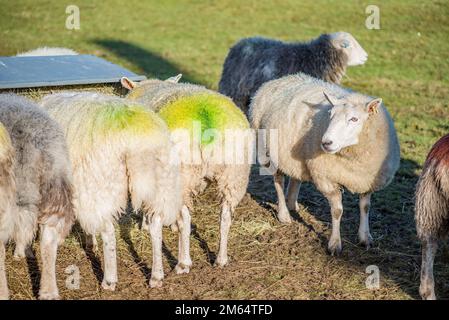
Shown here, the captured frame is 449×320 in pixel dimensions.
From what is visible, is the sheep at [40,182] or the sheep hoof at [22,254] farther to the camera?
the sheep hoof at [22,254]

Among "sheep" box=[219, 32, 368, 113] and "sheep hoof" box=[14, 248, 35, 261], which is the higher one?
"sheep" box=[219, 32, 368, 113]

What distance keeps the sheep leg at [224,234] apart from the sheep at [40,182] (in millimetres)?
1259

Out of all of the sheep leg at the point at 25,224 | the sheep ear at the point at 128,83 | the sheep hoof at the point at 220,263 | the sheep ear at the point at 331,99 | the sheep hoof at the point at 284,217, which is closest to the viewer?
the sheep leg at the point at 25,224

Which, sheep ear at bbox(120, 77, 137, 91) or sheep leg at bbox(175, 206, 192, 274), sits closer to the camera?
sheep leg at bbox(175, 206, 192, 274)

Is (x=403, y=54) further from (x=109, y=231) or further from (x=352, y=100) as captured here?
(x=109, y=231)

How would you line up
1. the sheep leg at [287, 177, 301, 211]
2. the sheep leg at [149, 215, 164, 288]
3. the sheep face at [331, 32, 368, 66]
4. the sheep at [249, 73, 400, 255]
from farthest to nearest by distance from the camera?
1. the sheep face at [331, 32, 368, 66]
2. the sheep leg at [287, 177, 301, 211]
3. the sheep at [249, 73, 400, 255]
4. the sheep leg at [149, 215, 164, 288]

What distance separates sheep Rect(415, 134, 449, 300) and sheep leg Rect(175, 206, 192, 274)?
1759 millimetres

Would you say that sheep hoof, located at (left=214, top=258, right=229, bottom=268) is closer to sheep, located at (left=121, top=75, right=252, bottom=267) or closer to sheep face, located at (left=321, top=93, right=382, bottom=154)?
sheep, located at (left=121, top=75, right=252, bottom=267)

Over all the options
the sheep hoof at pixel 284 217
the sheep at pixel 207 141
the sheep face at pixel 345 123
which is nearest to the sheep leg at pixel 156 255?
the sheep at pixel 207 141

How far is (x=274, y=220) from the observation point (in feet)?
22.1

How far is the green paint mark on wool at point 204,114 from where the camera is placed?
5113 millimetres

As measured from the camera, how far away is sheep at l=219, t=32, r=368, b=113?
8.84m

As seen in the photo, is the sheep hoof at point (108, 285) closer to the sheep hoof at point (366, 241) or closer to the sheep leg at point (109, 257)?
the sheep leg at point (109, 257)

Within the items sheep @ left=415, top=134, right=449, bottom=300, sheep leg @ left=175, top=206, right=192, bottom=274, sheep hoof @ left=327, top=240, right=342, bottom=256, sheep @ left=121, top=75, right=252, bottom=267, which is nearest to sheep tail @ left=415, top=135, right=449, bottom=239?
sheep @ left=415, top=134, right=449, bottom=300
